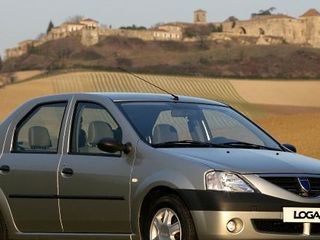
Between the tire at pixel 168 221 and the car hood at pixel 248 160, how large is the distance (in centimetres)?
36

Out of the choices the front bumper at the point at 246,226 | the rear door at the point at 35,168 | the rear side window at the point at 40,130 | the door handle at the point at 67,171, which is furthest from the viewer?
the rear side window at the point at 40,130

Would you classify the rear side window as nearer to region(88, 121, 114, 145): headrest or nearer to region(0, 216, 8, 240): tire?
region(88, 121, 114, 145): headrest

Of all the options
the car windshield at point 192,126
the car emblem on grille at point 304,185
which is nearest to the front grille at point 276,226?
the car emblem on grille at point 304,185

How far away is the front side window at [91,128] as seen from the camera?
783 cm

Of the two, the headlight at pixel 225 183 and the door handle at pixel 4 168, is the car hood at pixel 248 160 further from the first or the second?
the door handle at pixel 4 168

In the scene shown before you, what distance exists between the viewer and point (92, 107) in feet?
26.8

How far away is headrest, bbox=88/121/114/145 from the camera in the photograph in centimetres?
786

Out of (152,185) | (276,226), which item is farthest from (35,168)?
(276,226)

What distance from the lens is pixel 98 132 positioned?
311 inches

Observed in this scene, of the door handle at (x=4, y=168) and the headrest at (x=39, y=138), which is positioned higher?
the headrest at (x=39, y=138)

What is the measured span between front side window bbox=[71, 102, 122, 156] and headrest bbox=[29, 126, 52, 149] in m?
0.33

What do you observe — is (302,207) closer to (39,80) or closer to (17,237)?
(17,237)

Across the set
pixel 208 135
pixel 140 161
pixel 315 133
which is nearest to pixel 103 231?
pixel 140 161

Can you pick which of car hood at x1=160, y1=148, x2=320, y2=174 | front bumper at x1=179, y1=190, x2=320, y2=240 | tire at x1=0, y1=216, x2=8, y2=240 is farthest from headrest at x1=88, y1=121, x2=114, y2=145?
front bumper at x1=179, y1=190, x2=320, y2=240
